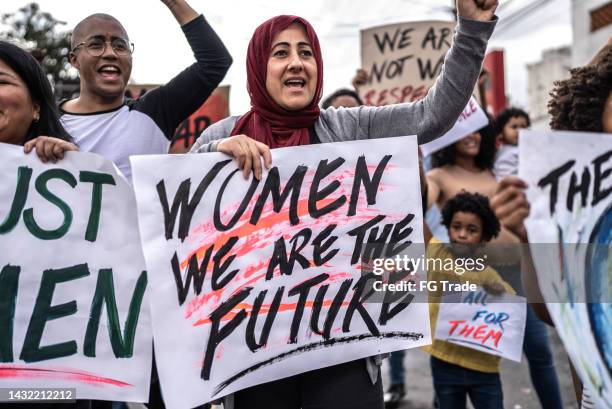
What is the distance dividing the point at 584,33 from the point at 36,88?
60.8ft

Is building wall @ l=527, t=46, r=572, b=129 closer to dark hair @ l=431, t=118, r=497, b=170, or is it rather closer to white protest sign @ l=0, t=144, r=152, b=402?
dark hair @ l=431, t=118, r=497, b=170

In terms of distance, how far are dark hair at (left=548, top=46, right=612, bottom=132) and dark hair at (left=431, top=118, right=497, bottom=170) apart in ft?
6.67

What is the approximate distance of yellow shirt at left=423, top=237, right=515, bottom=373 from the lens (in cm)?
309

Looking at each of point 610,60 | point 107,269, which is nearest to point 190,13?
point 107,269

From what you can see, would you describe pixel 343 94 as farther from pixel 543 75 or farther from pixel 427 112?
pixel 543 75

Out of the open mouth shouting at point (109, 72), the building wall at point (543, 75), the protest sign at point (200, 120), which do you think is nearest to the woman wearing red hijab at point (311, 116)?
the open mouth shouting at point (109, 72)

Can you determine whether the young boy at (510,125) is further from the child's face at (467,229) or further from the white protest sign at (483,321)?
the white protest sign at (483,321)

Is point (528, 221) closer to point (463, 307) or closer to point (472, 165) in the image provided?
point (463, 307)

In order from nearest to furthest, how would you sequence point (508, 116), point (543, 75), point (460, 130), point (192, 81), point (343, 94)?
point (192, 81), point (460, 130), point (343, 94), point (508, 116), point (543, 75)

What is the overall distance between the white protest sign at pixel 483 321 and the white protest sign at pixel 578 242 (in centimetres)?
147

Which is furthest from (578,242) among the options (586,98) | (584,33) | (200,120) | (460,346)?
(584,33)

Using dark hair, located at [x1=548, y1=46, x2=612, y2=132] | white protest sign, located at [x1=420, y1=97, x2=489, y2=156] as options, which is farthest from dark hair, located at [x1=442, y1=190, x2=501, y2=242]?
dark hair, located at [x1=548, y1=46, x2=612, y2=132]

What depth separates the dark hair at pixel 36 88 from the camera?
195 centimetres

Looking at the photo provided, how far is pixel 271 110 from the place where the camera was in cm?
200
